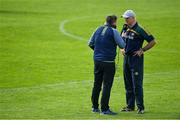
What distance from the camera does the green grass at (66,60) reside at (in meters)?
19.9

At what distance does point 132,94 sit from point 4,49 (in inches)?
493

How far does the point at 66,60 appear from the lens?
1140 inches

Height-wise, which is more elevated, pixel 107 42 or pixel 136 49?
pixel 107 42

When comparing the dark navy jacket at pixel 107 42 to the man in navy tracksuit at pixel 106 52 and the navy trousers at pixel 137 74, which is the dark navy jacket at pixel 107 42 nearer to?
the man in navy tracksuit at pixel 106 52

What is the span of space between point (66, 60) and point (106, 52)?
1047cm

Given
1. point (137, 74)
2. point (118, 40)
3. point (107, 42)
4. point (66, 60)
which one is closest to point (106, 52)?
point (107, 42)

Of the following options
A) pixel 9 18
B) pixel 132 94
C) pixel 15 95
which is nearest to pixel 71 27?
pixel 9 18

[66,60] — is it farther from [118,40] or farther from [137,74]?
[118,40]

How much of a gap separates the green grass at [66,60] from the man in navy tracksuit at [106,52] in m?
0.64

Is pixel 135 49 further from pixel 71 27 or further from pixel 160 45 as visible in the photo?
pixel 71 27

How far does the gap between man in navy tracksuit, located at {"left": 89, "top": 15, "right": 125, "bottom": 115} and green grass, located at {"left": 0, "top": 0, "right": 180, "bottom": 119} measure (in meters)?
0.64

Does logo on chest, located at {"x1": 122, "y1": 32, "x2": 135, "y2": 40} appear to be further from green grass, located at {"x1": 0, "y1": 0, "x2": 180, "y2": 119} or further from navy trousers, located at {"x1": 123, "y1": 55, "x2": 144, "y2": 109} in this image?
green grass, located at {"x1": 0, "y1": 0, "x2": 180, "y2": 119}

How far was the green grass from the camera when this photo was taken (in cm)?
1989

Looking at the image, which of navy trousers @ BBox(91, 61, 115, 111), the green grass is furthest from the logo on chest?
the green grass
